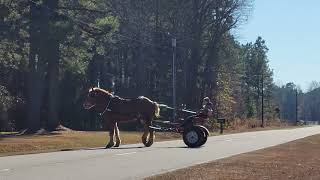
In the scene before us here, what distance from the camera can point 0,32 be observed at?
40.5 metres

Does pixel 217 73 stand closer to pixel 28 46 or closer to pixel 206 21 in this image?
pixel 206 21

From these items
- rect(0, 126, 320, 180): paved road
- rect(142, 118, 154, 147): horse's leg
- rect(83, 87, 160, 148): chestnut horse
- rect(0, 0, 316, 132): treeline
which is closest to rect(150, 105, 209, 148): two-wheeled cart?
rect(142, 118, 154, 147): horse's leg

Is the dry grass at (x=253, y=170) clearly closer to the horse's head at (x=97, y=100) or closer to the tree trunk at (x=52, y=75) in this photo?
the horse's head at (x=97, y=100)

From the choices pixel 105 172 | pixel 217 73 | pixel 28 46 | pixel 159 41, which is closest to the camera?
pixel 105 172

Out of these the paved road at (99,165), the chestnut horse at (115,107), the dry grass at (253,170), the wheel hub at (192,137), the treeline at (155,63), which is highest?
the treeline at (155,63)

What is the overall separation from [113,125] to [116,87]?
55.7m

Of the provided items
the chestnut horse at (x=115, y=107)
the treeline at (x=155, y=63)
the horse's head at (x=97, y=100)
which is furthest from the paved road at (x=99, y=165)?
the treeline at (x=155, y=63)

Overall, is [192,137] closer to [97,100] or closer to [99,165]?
[97,100]

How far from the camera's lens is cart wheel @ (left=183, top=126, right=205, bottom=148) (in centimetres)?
2872

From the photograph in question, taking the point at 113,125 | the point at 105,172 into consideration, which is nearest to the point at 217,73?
the point at 113,125

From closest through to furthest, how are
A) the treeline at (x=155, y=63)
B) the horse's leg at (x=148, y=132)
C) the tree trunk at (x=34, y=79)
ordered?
the horse's leg at (x=148, y=132) → the tree trunk at (x=34, y=79) → the treeline at (x=155, y=63)

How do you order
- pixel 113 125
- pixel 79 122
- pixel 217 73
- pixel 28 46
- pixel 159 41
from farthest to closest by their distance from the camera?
pixel 217 73
pixel 159 41
pixel 79 122
pixel 28 46
pixel 113 125

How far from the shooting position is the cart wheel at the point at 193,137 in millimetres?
28719

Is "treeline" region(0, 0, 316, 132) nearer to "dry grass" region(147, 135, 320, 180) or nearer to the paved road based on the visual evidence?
the paved road
